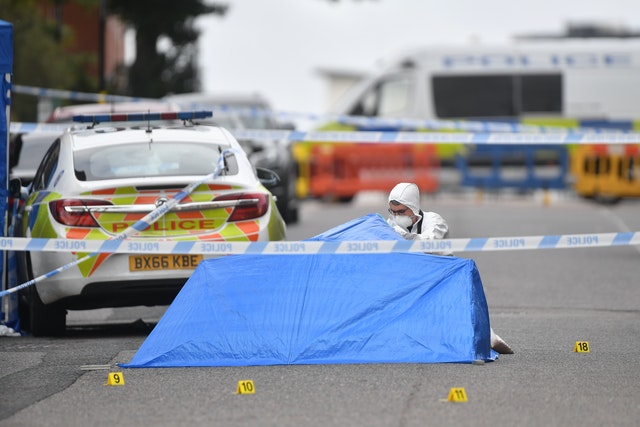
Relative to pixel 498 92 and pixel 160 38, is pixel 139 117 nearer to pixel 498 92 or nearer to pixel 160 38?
pixel 498 92

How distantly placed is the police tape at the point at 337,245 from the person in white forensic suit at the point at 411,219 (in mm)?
324

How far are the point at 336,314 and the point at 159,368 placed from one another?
109 centimetres

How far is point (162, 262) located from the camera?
10992mm

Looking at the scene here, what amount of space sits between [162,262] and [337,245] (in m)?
1.63

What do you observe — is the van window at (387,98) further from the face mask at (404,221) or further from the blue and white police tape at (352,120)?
the face mask at (404,221)

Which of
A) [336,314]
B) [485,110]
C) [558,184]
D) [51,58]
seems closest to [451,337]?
[336,314]

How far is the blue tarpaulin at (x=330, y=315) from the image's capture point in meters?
9.48

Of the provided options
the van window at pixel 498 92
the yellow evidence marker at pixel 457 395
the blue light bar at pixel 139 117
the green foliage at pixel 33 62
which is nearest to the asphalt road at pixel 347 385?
the yellow evidence marker at pixel 457 395

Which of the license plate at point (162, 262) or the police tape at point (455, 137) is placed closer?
the license plate at point (162, 262)

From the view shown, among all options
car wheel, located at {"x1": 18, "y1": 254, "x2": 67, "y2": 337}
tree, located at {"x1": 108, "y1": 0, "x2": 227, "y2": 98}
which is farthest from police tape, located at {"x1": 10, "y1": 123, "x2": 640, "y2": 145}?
tree, located at {"x1": 108, "y1": 0, "x2": 227, "y2": 98}

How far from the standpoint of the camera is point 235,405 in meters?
8.04

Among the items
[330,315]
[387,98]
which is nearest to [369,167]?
[387,98]

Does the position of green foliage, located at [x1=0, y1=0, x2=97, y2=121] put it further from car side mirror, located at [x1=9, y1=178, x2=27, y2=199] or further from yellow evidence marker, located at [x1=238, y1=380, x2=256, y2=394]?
yellow evidence marker, located at [x1=238, y1=380, x2=256, y2=394]

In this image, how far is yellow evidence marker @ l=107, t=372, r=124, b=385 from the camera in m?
8.81
